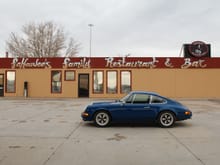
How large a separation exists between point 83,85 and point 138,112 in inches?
632

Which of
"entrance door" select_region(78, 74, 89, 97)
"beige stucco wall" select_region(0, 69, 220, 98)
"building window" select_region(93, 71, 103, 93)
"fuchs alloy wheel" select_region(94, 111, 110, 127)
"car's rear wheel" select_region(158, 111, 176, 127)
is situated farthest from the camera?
"entrance door" select_region(78, 74, 89, 97)

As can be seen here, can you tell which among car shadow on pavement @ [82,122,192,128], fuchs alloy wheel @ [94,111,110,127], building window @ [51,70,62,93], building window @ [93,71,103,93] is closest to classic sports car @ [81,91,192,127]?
fuchs alloy wheel @ [94,111,110,127]

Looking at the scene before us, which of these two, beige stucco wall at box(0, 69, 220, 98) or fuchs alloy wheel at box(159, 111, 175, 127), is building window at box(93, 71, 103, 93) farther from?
fuchs alloy wheel at box(159, 111, 175, 127)

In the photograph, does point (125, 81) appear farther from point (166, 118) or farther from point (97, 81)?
point (166, 118)

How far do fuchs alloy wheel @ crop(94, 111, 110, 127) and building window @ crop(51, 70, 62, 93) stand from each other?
16252 mm

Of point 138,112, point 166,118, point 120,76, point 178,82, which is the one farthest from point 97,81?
point 166,118

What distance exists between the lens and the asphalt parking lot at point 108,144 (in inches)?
198

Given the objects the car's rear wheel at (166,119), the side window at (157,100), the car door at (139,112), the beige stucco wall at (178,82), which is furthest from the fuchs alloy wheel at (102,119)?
the beige stucco wall at (178,82)

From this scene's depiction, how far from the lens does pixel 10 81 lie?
82.2 feet

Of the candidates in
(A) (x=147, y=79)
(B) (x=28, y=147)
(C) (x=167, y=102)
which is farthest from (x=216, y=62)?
(B) (x=28, y=147)

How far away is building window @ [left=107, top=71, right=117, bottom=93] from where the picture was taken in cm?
2414

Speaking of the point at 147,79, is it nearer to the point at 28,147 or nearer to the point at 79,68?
the point at 79,68

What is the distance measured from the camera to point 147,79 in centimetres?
2408

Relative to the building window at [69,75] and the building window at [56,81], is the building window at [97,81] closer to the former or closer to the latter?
the building window at [69,75]
